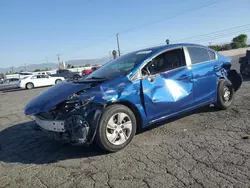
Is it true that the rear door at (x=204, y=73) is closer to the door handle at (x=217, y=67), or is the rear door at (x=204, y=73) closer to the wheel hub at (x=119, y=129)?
the door handle at (x=217, y=67)

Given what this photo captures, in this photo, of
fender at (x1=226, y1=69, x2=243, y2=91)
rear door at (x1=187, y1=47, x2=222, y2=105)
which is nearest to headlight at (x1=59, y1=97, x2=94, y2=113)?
rear door at (x1=187, y1=47, x2=222, y2=105)

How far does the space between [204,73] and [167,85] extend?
3.74 ft

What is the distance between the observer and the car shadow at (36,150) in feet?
12.0

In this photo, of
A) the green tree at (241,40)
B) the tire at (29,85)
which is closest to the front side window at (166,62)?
the tire at (29,85)

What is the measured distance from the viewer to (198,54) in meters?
4.88

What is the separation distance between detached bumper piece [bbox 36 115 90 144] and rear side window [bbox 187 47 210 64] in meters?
2.65

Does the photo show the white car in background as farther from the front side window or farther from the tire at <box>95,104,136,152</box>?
the tire at <box>95,104,136,152</box>

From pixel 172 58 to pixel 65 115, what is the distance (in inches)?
90.0

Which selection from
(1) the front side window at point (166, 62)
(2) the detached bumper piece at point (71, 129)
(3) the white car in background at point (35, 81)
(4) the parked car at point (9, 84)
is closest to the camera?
(2) the detached bumper piece at point (71, 129)

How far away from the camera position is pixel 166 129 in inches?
175

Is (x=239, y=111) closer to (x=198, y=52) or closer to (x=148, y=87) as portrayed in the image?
(x=198, y=52)

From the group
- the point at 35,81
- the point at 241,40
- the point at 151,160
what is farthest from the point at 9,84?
the point at 241,40

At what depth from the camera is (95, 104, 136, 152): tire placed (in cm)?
341

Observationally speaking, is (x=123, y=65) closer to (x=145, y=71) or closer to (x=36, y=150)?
(x=145, y=71)
